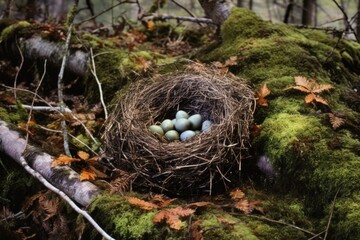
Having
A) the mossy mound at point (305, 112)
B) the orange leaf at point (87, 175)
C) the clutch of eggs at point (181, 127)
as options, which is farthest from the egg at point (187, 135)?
the orange leaf at point (87, 175)

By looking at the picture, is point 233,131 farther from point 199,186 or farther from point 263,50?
point 263,50

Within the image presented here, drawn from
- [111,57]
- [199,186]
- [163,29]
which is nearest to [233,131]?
[199,186]

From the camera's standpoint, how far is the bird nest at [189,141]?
9.11 feet

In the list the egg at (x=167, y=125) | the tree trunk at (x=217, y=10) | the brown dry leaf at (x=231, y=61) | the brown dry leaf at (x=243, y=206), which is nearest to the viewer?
the brown dry leaf at (x=243, y=206)

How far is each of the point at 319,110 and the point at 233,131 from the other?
0.71m

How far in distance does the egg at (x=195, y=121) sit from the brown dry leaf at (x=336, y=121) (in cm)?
100

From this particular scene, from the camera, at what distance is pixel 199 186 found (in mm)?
2793

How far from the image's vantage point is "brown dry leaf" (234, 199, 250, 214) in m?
2.49

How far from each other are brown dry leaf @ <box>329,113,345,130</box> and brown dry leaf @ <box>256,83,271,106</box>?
1.72 feet

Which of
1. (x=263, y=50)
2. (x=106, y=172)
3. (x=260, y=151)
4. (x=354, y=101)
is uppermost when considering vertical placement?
(x=263, y=50)

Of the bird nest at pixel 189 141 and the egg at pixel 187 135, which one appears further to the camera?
the egg at pixel 187 135

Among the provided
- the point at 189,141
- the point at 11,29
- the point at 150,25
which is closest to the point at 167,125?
the point at 189,141

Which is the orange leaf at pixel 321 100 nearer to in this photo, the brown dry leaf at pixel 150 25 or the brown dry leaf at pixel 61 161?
the brown dry leaf at pixel 61 161

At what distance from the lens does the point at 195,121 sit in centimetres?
336
